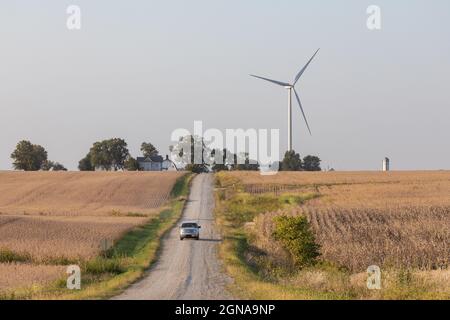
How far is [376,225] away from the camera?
6288 cm

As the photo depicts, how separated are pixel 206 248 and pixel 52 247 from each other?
953 cm

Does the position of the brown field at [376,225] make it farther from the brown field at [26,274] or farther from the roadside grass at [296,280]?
the brown field at [26,274]

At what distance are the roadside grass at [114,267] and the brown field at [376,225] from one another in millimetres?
8326

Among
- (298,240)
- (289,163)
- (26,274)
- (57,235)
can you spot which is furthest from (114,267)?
(289,163)

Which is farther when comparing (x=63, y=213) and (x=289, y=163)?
(x=289, y=163)

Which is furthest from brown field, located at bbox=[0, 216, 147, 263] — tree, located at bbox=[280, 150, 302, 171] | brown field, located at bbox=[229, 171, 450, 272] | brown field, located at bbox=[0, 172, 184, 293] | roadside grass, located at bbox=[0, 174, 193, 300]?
tree, located at bbox=[280, 150, 302, 171]

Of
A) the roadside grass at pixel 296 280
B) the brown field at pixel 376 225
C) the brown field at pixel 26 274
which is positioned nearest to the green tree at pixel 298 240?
the roadside grass at pixel 296 280

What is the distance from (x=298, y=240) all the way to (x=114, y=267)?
11540 mm

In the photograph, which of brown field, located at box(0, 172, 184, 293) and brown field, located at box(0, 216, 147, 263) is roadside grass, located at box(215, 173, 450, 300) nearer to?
brown field, located at box(0, 216, 147, 263)

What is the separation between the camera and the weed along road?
95.9 feet

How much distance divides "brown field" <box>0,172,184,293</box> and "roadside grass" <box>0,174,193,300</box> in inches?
43.8

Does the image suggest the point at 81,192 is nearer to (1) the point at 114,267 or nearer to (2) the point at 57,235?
(2) the point at 57,235
